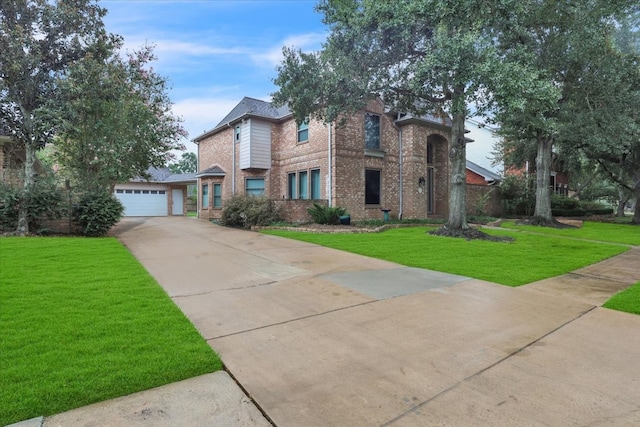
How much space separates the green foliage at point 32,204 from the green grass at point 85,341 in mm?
6693

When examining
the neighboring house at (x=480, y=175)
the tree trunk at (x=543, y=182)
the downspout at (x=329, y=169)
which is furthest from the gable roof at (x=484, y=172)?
the downspout at (x=329, y=169)

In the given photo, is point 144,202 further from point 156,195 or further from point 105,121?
point 105,121

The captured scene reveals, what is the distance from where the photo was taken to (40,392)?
2316mm

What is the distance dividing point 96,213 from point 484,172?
24.6 meters

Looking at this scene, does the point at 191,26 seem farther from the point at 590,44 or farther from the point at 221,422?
the point at 590,44

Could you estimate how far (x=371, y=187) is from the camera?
16.9 meters

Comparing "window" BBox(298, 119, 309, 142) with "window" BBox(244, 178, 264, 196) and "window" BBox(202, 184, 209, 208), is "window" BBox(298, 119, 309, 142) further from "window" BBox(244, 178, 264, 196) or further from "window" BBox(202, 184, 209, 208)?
"window" BBox(202, 184, 209, 208)

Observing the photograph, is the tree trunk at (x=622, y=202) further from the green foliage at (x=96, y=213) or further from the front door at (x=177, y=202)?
the front door at (x=177, y=202)

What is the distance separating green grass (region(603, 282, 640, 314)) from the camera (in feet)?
14.7

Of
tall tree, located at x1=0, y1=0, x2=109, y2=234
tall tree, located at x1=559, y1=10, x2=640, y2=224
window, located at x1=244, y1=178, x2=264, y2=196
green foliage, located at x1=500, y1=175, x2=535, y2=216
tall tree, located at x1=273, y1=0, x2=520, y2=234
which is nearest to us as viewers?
tall tree, located at x1=273, y1=0, x2=520, y2=234

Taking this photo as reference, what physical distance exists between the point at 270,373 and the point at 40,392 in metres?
1.56

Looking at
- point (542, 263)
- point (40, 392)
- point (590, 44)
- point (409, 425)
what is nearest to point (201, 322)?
point (40, 392)

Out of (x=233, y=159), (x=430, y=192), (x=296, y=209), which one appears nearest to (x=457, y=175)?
(x=296, y=209)

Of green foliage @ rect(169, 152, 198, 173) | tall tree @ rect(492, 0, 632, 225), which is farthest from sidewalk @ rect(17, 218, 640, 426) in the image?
green foliage @ rect(169, 152, 198, 173)
